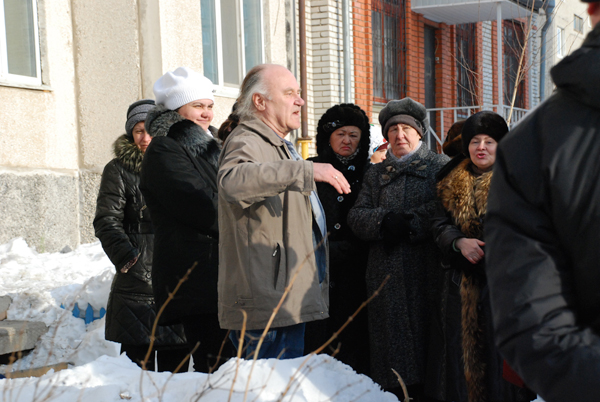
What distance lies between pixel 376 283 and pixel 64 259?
4.05 meters

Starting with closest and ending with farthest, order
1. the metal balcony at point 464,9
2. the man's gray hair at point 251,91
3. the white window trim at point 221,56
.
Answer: the man's gray hair at point 251,91
the white window trim at point 221,56
the metal balcony at point 464,9

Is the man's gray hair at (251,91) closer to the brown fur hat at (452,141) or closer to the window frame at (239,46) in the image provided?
the brown fur hat at (452,141)

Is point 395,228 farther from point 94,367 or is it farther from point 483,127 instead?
point 94,367

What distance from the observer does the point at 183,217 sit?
3.19m

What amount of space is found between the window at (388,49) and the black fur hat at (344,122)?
28.3 ft

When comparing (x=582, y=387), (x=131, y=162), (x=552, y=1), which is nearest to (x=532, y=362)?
(x=582, y=387)

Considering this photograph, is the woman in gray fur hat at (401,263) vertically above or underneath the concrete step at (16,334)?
above

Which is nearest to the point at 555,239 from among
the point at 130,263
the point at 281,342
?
the point at 281,342

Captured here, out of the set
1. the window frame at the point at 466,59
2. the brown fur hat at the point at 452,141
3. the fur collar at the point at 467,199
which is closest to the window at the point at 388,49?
the window frame at the point at 466,59

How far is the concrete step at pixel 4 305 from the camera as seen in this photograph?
5480 millimetres

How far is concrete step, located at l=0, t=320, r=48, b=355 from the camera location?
15.7 feet

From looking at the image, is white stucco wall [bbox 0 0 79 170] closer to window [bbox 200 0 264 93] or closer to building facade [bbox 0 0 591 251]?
building facade [bbox 0 0 591 251]

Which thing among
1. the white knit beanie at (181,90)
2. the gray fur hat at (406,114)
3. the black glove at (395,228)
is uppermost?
the white knit beanie at (181,90)

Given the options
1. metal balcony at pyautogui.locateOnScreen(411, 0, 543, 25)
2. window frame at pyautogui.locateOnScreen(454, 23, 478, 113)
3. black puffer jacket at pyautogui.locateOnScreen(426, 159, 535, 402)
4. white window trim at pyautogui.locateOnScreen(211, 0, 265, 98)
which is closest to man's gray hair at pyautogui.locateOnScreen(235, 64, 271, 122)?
black puffer jacket at pyautogui.locateOnScreen(426, 159, 535, 402)
